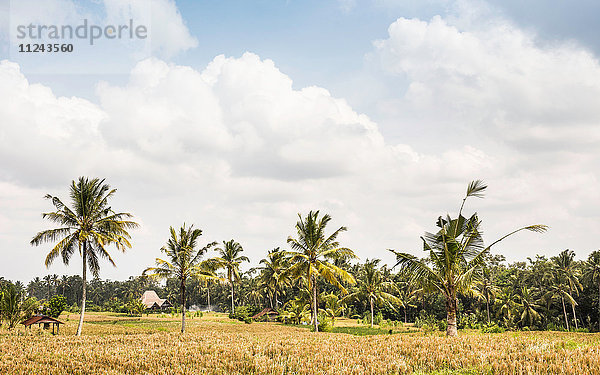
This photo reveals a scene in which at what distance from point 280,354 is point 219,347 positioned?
10.1 feet

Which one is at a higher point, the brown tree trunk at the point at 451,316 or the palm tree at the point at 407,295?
the brown tree trunk at the point at 451,316

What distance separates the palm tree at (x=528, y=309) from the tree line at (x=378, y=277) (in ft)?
0.45

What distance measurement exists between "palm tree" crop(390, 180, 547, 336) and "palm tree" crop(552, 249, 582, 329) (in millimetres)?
35141

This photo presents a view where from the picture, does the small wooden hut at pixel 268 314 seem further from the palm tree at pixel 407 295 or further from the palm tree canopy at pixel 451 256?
the palm tree canopy at pixel 451 256

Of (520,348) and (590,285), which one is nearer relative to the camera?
(520,348)

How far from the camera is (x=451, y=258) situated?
63.6 ft

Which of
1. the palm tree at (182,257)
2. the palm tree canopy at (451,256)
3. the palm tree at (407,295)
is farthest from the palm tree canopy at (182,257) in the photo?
the palm tree at (407,295)

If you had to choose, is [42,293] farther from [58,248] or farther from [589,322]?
[589,322]

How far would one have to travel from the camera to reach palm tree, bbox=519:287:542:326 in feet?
158

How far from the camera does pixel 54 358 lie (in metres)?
13.9

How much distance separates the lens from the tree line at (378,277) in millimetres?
20047

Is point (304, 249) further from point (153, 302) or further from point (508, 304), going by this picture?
point (153, 302)

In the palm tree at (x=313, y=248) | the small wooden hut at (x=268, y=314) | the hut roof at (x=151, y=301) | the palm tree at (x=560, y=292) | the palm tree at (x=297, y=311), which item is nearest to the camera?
the palm tree at (x=313, y=248)

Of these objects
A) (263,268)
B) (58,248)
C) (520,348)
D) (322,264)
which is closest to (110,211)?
(58,248)
